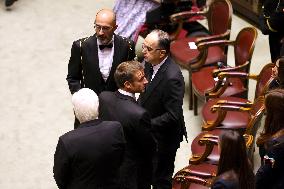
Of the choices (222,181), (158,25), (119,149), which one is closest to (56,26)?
(158,25)

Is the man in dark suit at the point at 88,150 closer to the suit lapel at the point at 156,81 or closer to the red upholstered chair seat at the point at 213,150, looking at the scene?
the suit lapel at the point at 156,81

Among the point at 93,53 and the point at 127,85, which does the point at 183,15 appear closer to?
the point at 93,53

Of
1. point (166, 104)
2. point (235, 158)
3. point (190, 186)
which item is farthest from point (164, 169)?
point (235, 158)

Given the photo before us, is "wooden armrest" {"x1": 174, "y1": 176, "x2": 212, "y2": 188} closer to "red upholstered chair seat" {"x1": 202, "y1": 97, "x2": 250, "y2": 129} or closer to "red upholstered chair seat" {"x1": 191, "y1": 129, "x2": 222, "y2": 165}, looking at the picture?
"red upholstered chair seat" {"x1": 191, "y1": 129, "x2": 222, "y2": 165}

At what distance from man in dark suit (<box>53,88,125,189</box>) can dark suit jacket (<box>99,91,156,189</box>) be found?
225 mm

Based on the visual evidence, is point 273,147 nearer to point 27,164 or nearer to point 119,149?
point 119,149

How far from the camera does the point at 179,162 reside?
5.13 meters

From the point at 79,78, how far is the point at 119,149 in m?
1.22

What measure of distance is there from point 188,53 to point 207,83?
58cm

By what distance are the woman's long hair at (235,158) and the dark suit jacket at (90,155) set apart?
2.31 ft

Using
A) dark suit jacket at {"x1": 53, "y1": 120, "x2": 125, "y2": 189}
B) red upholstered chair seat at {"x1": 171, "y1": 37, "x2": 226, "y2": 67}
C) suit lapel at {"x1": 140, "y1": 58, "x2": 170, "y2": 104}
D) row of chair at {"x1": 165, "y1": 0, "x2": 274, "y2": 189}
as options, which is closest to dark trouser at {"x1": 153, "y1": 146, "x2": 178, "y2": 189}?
row of chair at {"x1": 165, "y1": 0, "x2": 274, "y2": 189}

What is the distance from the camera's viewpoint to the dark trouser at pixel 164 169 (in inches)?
173

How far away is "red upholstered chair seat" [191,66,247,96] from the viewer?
17.6ft

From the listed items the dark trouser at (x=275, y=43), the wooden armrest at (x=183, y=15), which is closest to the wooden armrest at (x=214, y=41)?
the dark trouser at (x=275, y=43)
